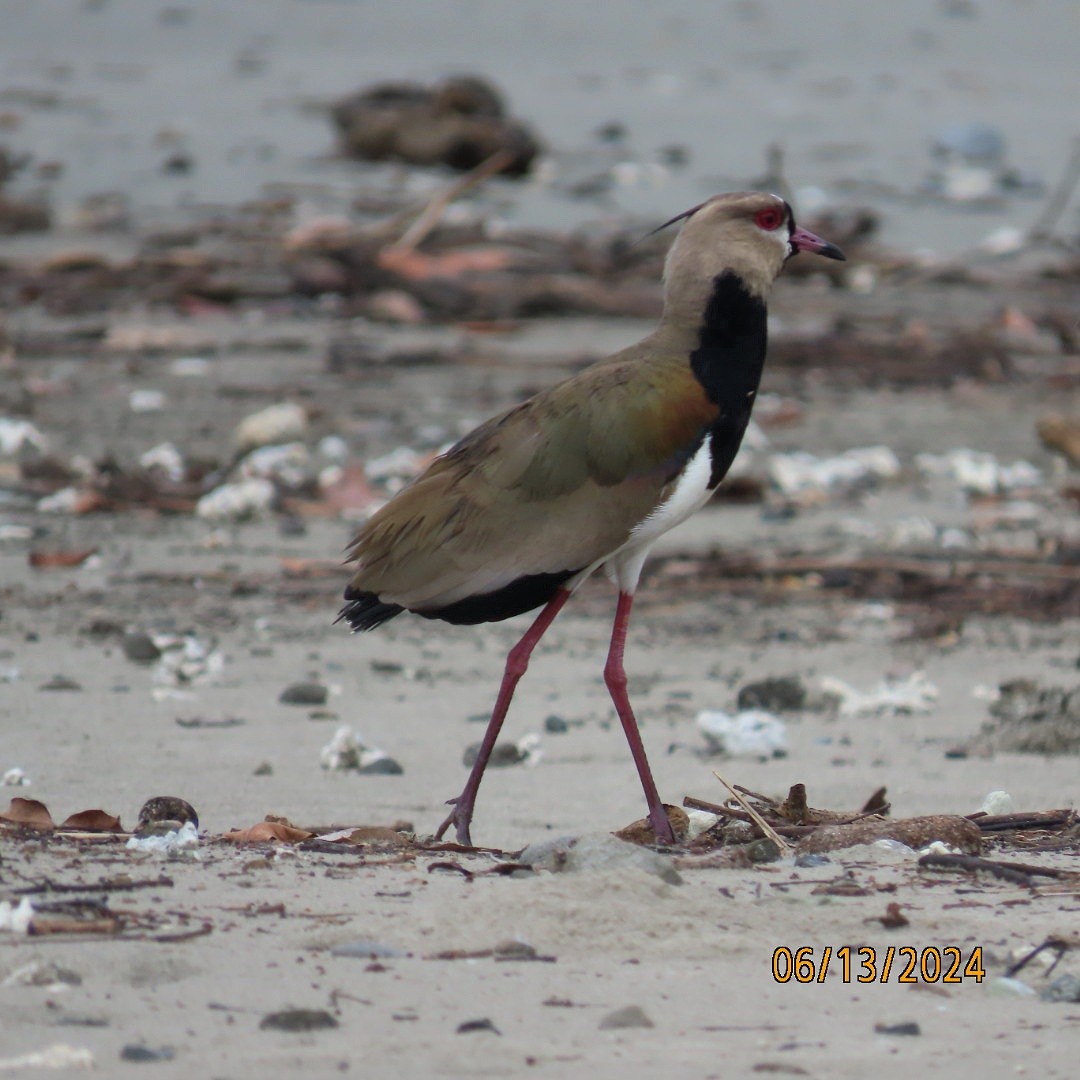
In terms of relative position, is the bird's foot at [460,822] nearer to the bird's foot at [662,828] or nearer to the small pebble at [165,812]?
the bird's foot at [662,828]

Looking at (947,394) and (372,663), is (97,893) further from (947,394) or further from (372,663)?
(947,394)

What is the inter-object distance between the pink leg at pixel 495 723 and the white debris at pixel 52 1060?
5.40ft

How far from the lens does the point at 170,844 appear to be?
4.27 m

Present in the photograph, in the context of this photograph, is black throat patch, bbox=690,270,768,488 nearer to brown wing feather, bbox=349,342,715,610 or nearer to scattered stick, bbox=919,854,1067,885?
brown wing feather, bbox=349,342,715,610

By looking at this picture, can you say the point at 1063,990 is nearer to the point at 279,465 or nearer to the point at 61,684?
the point at 61,684

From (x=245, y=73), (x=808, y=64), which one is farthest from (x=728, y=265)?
(x=808, y=64)

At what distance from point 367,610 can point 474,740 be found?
1.14 metres

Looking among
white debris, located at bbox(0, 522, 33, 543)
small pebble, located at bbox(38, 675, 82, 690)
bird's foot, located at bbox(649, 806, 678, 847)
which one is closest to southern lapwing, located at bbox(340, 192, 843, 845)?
bird's foot, located at bbox(649, 806, 678, 847)

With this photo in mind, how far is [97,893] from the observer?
3.86 m

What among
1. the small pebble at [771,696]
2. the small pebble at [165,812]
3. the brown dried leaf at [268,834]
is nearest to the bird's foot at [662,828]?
the brown dried leaf at [268,834]

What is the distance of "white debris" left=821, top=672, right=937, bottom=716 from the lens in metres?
6.56

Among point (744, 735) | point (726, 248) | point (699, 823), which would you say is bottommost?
point (744, 735)

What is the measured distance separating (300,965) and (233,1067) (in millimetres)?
450

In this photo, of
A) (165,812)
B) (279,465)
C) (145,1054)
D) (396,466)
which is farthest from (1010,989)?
(279,465)
